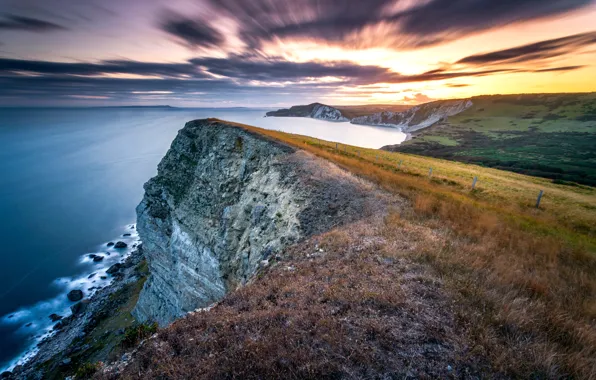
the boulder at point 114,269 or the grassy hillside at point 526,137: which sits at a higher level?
the grassy hillside at point 526,137

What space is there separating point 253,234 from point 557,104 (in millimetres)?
237899

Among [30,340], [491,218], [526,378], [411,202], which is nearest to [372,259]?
[526,378]

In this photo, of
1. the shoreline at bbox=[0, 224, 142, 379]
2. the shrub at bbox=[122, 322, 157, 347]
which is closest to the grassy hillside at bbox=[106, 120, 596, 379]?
the shrub at bbox=[122, 322, 157, 347]

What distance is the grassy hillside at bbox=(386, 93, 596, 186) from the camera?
63312 millimetres

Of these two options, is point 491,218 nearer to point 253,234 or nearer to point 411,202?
point 411,202

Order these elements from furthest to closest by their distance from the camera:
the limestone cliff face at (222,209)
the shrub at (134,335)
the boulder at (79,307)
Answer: the boulder at (79,307), the limestone cliff face at (222,209), the shrub at (134,335)

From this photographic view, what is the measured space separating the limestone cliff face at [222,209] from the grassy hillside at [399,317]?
4861 mm

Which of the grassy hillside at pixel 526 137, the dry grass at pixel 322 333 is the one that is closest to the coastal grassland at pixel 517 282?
the dry grass at pixel 322 333

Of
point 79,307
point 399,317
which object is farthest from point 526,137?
point 79,307

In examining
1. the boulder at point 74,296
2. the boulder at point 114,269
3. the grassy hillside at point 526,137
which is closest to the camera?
the boulder at point 74,296

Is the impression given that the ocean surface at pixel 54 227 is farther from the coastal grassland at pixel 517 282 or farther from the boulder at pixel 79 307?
the coastal grassland at pixel 517 282

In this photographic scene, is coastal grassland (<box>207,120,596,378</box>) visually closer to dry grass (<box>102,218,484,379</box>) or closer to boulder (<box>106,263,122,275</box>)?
dry grass (<box>102,218,484,379</box>)

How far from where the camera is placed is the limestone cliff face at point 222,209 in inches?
612

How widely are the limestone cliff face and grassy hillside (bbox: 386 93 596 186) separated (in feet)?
200
